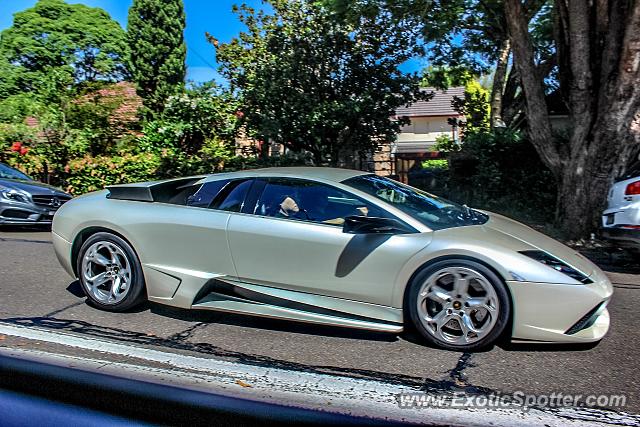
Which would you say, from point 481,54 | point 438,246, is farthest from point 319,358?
point 481,54

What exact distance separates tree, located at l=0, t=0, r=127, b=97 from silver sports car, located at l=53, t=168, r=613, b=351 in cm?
2796

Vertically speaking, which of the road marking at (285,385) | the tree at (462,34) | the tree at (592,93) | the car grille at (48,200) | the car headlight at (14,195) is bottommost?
the road marking at (285,385)

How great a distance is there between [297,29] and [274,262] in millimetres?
9753

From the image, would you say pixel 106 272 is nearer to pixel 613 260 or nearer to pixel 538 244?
pixel 538 244

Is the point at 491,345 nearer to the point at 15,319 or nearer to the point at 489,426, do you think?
the point at 489,426

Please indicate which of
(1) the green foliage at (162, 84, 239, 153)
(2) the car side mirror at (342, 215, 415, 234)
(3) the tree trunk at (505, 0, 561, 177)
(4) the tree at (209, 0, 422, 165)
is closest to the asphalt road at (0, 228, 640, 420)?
(2) the car side mirror at (342, 215, 415, 234)

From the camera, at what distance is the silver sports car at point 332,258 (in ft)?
12.5

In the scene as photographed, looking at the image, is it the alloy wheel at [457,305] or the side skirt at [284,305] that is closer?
the alloy wheel at [457,305]

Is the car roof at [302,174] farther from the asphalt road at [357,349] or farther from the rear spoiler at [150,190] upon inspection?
the asphalt road at [357,349]

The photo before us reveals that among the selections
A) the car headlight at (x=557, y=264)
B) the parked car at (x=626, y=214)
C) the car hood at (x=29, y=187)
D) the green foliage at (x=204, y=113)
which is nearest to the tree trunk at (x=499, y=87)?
the green foliage at (x=204, y=113)

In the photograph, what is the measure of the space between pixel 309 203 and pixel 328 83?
8.99 metres

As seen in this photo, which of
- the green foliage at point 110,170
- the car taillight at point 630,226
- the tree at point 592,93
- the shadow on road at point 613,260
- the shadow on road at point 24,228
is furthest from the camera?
the green foliage at point 110,170

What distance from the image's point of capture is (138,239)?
15.7 feet

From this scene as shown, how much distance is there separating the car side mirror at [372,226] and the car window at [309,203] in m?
0.14
